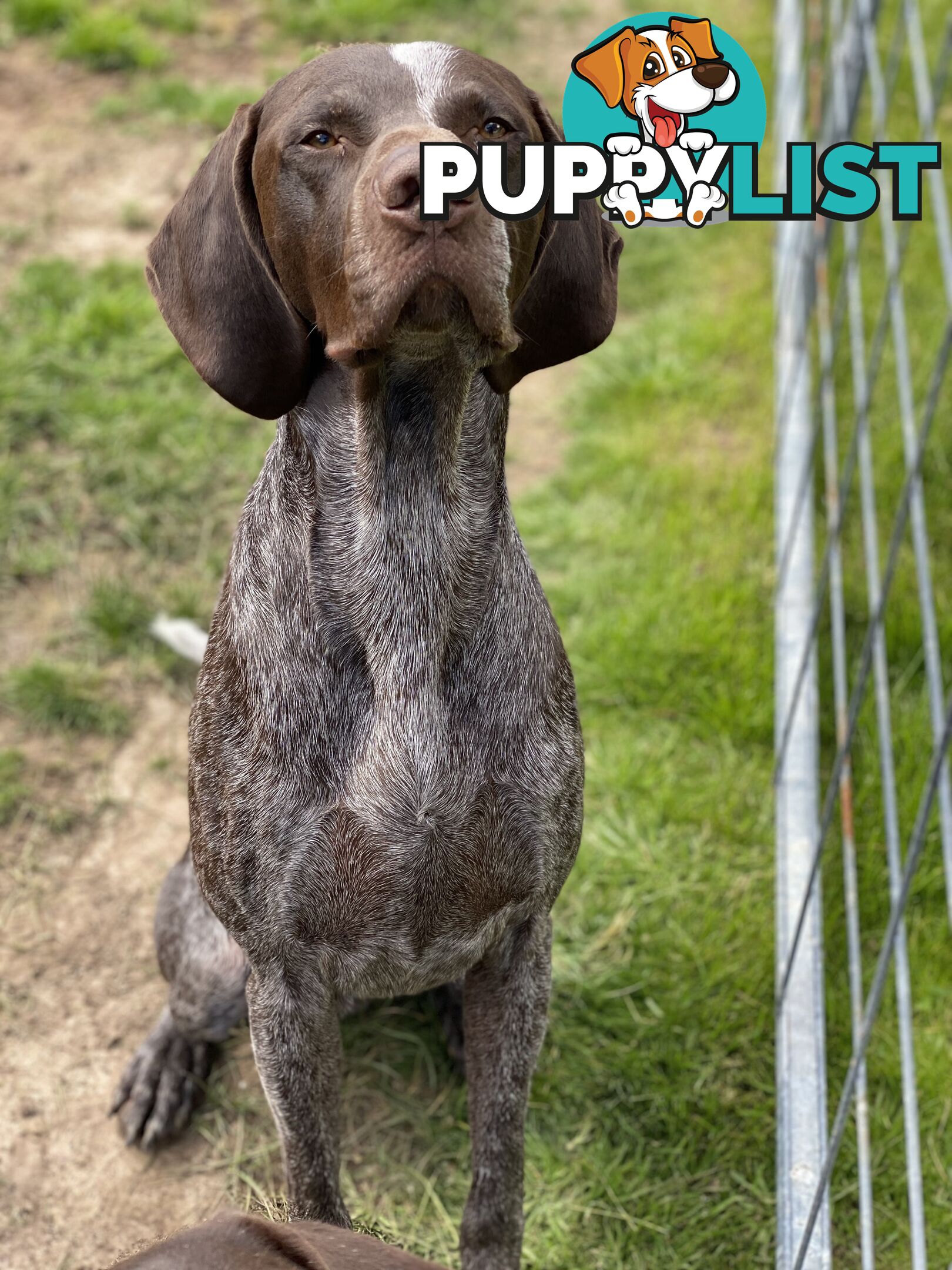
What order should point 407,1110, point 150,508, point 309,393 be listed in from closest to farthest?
point 309,393
point 407,1110
point 150,508

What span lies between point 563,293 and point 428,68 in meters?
0.46

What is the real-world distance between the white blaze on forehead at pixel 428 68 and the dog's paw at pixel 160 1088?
2506mm

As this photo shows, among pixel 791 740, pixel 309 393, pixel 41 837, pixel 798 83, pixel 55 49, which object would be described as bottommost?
pixel 41 837

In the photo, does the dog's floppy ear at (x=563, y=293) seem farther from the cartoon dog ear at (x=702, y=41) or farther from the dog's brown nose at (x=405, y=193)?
the dog's brown nose at (x=405, y=193)

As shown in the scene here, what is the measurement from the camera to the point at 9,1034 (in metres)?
4.07

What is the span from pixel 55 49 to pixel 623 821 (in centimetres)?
574

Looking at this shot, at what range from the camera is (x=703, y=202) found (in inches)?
95.6

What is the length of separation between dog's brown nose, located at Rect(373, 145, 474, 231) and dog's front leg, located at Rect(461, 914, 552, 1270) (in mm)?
1522

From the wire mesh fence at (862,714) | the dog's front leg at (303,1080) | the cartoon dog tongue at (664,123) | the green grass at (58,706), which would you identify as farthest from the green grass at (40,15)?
the dog's front leg at (303,1080)

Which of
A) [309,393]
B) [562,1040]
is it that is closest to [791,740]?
[562,1040]

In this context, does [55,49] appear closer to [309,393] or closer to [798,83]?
[798,83]

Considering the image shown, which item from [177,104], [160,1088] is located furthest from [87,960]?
[177,104]

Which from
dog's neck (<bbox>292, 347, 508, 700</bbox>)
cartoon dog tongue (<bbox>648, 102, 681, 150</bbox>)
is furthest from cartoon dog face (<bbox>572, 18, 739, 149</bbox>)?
dog's neck (<bbox>292, 347, 508, 700</bbox>)

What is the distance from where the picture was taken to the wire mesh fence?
130 inches
